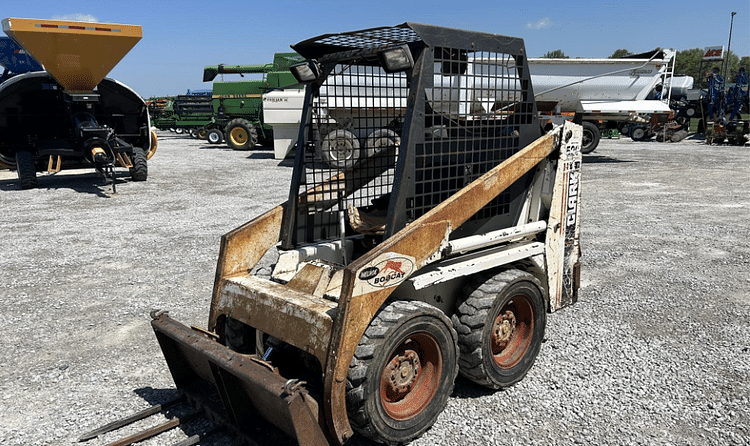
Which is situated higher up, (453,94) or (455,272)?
(453,94)

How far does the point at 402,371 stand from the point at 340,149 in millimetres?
1758

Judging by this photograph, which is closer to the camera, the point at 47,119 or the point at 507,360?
the point at 507,360

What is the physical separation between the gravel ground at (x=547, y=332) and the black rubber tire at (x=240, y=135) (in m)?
11.7

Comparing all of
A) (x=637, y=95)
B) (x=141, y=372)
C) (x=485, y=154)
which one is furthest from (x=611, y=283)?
(x=637, y=95)

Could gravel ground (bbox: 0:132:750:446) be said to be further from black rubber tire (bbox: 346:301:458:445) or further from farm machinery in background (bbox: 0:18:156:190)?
farm machinery in background (bbox: 0:18:156:190)

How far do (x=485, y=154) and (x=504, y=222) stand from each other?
55 cm

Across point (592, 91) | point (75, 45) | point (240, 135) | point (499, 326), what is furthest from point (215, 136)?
point (499, 326)

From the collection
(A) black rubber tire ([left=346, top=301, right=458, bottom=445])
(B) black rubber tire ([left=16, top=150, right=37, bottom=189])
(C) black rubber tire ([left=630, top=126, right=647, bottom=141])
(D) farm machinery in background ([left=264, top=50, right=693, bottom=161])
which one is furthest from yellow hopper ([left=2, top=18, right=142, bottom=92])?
(C) black rubber tire ([left=630, top=126, right=647, bottom=141])

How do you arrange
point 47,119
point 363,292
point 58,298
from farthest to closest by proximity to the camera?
point 47,119, point 58,298, point 363,292

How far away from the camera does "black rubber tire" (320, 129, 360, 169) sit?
13.0 ft

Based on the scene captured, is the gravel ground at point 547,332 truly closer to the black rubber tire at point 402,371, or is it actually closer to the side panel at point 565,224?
the black rubber tire at point 402,371

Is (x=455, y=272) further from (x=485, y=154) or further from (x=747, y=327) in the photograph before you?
(x=747, y=327)

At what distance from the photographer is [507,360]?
387 cm

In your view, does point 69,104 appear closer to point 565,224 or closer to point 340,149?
point 340,149
